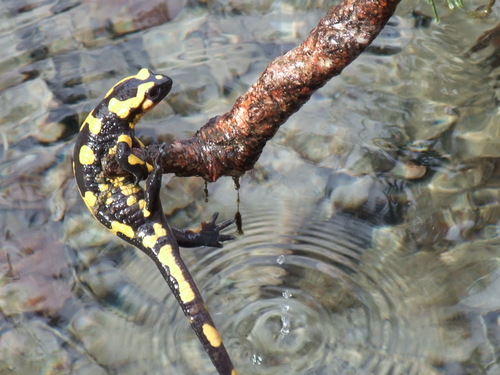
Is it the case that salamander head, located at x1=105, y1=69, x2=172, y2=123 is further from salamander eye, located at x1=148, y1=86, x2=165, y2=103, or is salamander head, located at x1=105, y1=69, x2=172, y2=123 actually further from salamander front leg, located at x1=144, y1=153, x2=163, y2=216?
salamander front leg, located at x1=144, y1=153, x2=163, y2=216

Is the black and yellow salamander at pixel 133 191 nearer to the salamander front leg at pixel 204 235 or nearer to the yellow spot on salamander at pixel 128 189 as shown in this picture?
the yellow spot on salamander at pixel 128 189

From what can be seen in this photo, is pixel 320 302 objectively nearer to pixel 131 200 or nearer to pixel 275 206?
pixel 275 206

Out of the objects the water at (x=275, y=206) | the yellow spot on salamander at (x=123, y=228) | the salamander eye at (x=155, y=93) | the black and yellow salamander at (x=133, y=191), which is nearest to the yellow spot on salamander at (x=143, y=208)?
the black and yellow salamander at (x=133, y=191)

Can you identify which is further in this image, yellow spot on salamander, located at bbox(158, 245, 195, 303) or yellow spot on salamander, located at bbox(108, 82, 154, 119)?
yellow spot on salamander, located at bbox(108, 82, 154, 119)

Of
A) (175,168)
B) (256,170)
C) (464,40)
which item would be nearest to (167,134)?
(256,170)

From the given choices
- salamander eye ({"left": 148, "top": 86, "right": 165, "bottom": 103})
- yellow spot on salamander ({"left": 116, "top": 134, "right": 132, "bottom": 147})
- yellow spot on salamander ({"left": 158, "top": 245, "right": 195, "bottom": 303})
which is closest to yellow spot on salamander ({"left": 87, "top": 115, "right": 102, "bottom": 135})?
yellow spot on salamander ({"left": 116, "top": 134, "right": 132, "bottom": 147})

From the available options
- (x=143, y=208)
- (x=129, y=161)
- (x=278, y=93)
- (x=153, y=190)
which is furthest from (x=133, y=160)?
(x=278, y=93)
